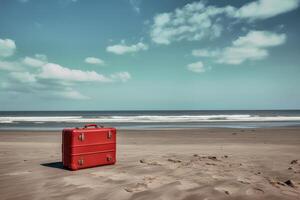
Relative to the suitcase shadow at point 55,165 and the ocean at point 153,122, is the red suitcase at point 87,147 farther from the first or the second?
the ocean at point 153,122

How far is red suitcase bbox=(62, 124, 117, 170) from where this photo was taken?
20.9 ft

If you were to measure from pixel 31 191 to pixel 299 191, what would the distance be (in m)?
4.77

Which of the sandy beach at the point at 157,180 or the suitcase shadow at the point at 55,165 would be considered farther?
the suitcase shadow at the point at 55,165

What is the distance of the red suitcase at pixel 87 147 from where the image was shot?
6375mm

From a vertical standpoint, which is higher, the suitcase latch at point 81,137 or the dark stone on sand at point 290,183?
the suitcase latch at point 81,137

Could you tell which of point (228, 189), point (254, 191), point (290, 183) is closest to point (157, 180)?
point (228, 189)

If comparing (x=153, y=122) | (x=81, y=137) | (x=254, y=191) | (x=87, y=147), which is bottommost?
(x=153, y=122)

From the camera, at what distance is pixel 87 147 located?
6598 millimetres

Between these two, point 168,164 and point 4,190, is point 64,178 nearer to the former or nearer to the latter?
point 4,190

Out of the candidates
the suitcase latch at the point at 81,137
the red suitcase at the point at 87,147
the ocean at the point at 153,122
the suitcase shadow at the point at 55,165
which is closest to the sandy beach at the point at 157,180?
the suitcase shadow at the point at 55,165

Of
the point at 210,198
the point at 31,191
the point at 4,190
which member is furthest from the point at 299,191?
the point at 4,190

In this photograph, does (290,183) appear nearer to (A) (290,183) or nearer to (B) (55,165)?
(A) (290,183)

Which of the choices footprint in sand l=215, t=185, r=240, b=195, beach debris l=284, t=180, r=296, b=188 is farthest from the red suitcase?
beach debris l=284, t=180, r=296, b=188

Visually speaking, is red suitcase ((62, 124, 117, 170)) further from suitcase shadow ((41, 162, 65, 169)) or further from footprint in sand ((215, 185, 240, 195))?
footprint in sand ((215, 185, 240, 195))
